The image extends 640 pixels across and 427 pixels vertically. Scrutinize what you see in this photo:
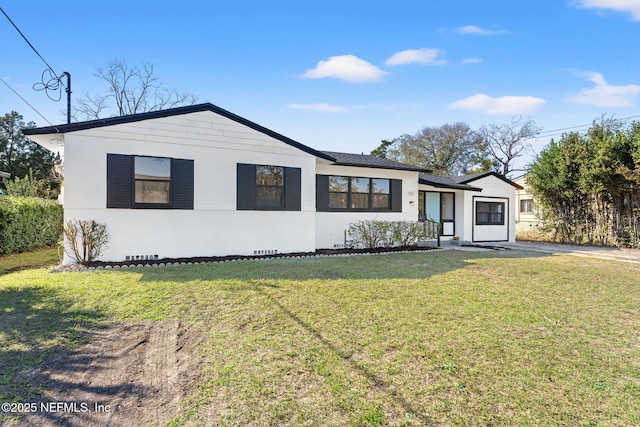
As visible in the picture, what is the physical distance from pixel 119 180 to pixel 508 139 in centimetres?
3626

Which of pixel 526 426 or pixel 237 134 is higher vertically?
pixel 237 134

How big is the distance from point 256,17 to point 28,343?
10.1 metres

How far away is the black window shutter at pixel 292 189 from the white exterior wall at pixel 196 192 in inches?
5.3

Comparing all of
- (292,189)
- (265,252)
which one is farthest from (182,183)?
(292,189)

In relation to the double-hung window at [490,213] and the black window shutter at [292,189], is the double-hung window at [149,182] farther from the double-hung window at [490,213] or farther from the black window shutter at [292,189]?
the double-hung window at [490,213]

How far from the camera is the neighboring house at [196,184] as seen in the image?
317 inches

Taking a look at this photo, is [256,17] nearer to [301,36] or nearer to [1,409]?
[301,36]

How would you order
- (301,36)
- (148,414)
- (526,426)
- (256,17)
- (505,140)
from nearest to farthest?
1. (526,426)
2. (148,414)
3. (256,17)
4. (301,36)
5. (505,140)

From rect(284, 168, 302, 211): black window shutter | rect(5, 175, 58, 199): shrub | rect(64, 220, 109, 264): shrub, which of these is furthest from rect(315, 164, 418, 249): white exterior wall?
rect(5, 175, 58, 199): shrub

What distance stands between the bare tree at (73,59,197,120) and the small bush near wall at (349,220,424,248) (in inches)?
856

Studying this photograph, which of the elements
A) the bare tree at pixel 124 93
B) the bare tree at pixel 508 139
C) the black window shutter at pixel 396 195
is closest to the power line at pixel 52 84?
the black window shutter at pixel 396 195

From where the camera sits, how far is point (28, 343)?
3.55 meters

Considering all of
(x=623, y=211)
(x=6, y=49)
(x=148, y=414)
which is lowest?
(x=148, y=414)

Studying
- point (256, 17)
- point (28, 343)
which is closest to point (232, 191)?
point (256, 17)
